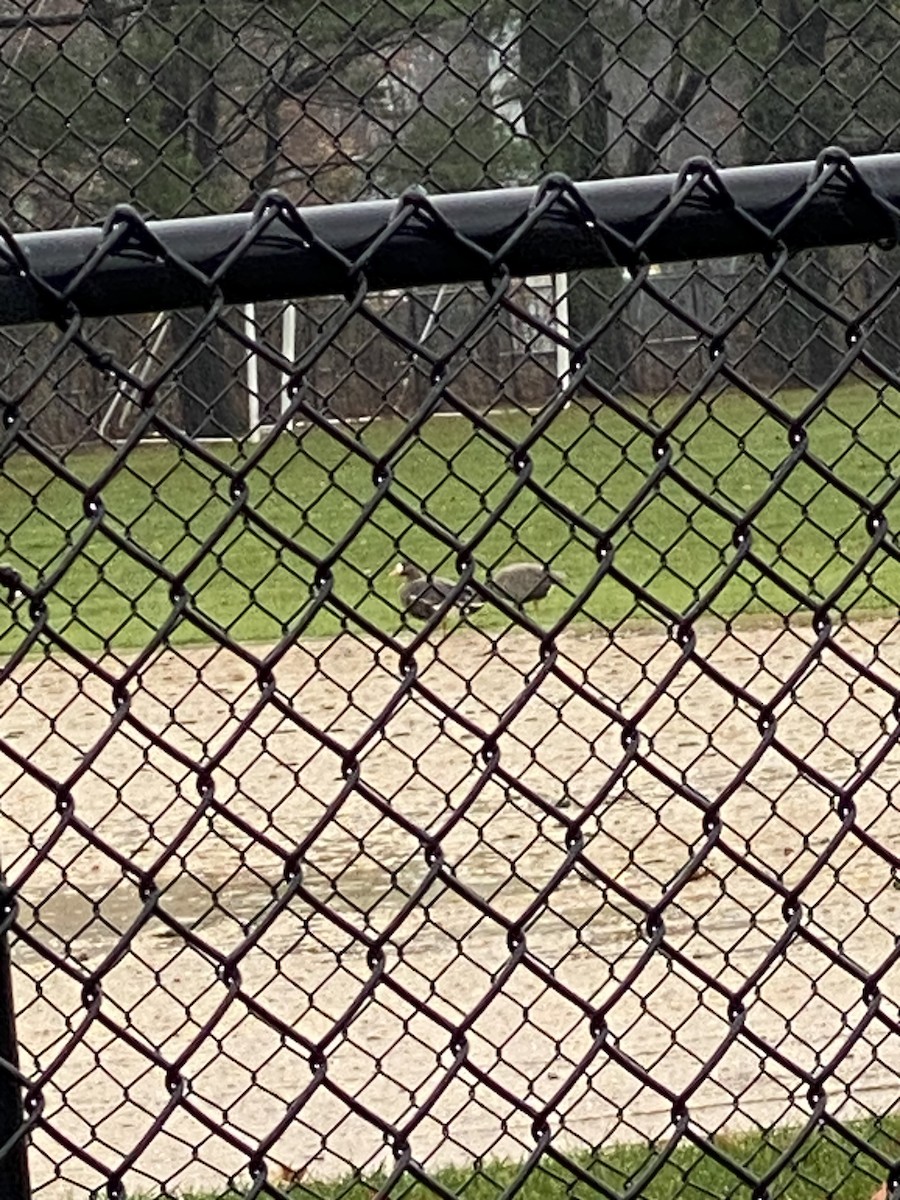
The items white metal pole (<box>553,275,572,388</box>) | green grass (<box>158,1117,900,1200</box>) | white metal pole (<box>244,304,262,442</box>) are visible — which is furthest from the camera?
white metal pole (<box>244,304,262,442</box>)

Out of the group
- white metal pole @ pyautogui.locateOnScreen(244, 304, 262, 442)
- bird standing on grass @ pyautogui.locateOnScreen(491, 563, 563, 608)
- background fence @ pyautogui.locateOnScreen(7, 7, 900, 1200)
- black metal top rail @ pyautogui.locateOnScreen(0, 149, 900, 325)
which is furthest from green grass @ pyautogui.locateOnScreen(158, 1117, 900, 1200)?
bird standing on grass @ pyautogui.locateOnScreen(491, 563, 563, 608)

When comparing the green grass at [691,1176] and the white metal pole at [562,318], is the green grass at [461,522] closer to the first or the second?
the white metal pole at [562,318]

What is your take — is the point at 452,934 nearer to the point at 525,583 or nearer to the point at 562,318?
the point at 562,318

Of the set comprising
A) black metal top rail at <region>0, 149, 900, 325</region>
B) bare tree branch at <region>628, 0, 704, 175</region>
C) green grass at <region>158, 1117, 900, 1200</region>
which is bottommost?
green grass at <region>158, 1117, 900, 1200</region>

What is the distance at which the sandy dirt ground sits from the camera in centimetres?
183

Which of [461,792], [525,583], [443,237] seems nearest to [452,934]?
[461,792]

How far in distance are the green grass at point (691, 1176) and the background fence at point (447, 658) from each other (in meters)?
0.01

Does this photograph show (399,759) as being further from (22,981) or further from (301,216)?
(301,216)

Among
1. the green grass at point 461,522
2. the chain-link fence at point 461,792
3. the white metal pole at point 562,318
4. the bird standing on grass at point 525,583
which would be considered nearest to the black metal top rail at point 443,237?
the chain-link fence at point 461,792

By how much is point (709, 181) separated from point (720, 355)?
0.47ft

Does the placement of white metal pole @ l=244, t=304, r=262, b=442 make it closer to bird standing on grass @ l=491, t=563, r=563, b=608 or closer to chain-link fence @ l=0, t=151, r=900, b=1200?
chain-link fence @ l=0, t=151, r=900, b=1200

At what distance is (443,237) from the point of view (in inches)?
64.6

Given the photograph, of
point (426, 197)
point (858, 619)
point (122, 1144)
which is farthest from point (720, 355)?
point (858, 619)

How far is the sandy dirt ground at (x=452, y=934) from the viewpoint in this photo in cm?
183
